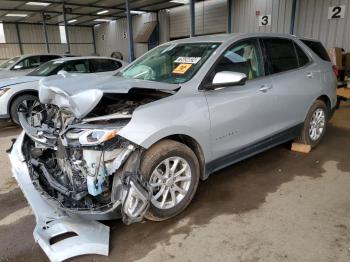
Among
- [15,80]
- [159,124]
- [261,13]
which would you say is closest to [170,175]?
[159,124]

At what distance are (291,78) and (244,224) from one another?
195 centimetres

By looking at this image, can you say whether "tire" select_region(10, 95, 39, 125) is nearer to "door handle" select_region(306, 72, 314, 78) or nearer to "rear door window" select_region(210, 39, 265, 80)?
"rear door window" select_region(210, 39, 265, 80)

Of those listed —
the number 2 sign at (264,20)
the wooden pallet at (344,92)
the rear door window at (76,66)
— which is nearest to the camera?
the wooden pallet at (344,92)

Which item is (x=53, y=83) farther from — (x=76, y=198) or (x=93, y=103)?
(x=76, y=198)

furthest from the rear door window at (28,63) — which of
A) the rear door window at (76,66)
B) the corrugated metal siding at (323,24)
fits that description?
the corrugated metal siding at (323,24)

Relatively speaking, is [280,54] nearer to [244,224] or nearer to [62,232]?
[244,224]

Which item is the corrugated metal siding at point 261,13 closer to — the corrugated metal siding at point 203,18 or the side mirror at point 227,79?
the corrugated metal siding at point 203,18

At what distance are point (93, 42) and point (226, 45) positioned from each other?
2349 centimetres

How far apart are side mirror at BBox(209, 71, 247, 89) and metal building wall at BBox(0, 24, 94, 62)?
23053mm

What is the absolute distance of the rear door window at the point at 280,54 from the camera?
338 centimetres

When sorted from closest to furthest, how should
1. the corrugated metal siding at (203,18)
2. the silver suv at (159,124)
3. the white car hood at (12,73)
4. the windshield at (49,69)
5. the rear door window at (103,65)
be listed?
A: the silver suv at (159,124)
the windshield at (49,69)
the rear door window at (103,65)
the white car hood at (12,73)
the corrugated metal siding at (203,18)

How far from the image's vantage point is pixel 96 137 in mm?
2113

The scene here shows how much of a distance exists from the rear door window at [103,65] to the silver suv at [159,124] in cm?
381

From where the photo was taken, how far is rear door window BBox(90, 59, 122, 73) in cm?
714
